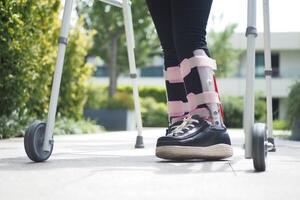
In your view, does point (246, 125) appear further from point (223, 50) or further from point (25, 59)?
point (223, 50)

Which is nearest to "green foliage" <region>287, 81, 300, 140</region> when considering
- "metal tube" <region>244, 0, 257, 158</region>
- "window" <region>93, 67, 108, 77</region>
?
"metal tube" <region>244, 0, 257, 158</region>

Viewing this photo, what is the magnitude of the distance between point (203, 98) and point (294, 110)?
424cm

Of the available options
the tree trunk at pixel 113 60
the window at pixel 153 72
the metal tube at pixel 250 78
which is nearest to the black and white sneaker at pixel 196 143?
the metal tube at pixel 250 78

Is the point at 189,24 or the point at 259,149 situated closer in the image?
the point at 259,149

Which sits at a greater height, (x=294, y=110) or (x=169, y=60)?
(x=169, y=60)

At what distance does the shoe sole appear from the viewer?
6.46 feet

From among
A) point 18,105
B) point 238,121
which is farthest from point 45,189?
point 238,121

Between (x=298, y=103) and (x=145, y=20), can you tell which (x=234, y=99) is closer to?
(x=145, y=20)

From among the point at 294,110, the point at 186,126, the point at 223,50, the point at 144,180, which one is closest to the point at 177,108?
the point at 186,126

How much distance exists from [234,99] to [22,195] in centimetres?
2169

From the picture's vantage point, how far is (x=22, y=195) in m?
1.18

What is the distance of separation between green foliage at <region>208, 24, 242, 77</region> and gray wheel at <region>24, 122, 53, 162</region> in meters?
20.8

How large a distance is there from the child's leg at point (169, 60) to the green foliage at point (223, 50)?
20.2 metres

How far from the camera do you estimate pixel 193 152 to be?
1978mm
